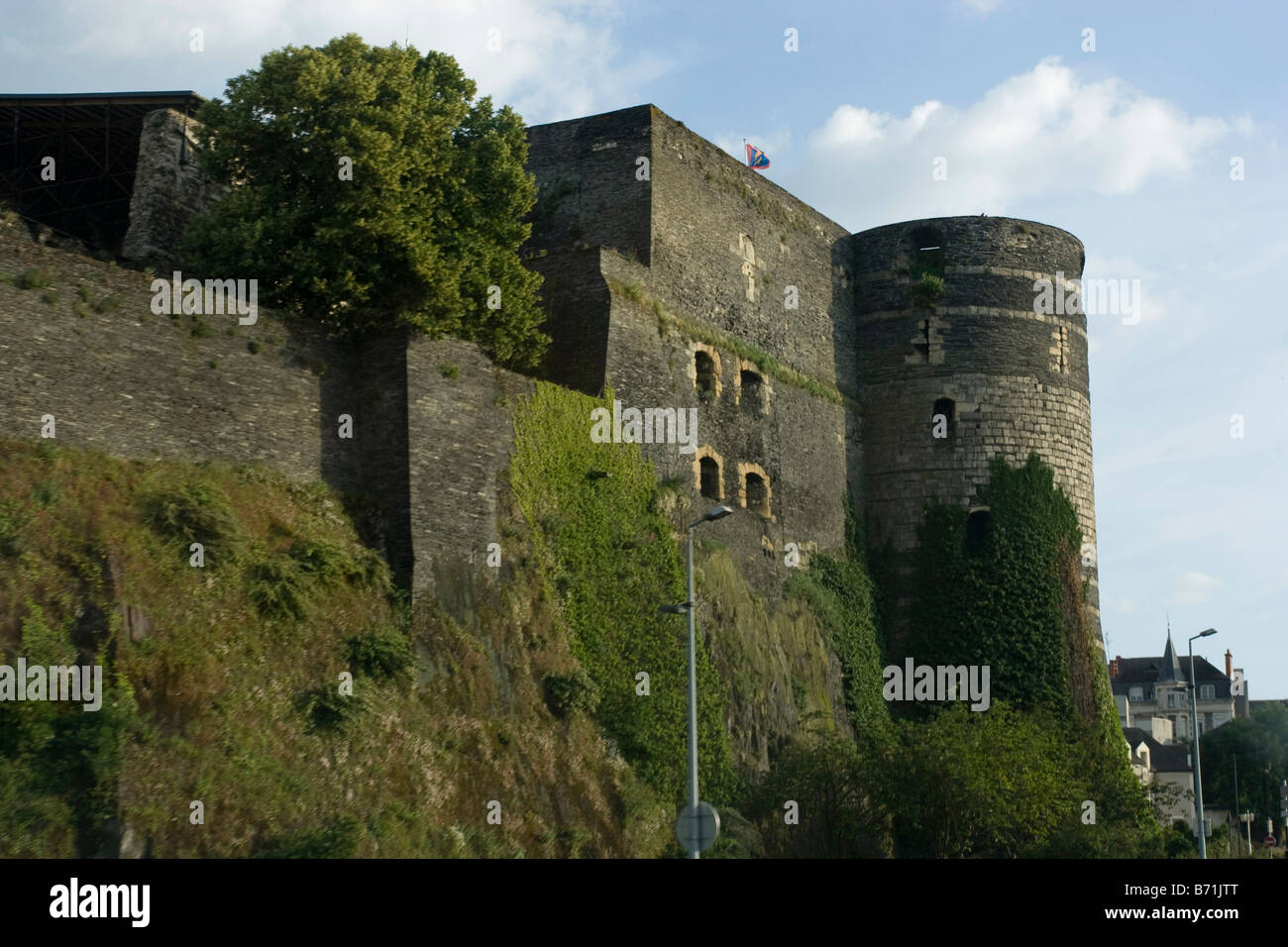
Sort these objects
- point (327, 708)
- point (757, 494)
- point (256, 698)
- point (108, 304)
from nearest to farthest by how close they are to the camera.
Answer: point (256, 698) → point (327, 708) → point (108, 304) → point (757, 494)

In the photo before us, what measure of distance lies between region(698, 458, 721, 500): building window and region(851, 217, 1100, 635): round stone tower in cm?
832

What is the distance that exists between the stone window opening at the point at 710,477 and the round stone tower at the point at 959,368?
8.31 metres

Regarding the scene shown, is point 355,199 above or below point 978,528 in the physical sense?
above

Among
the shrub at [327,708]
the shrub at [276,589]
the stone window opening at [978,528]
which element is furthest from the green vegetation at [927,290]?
the shrub at [327,708]

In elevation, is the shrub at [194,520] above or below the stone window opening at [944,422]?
below

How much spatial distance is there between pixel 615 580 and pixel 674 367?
22.0 feet

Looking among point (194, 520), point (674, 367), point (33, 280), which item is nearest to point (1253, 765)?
point (674, 367)

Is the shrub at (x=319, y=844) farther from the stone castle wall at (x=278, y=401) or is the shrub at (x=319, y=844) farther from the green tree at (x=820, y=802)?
the green tree at (x=820, y=802)

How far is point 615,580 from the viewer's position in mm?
29453

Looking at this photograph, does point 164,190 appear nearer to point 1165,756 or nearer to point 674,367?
point 674,367

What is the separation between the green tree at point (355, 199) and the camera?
2695 centimetres
